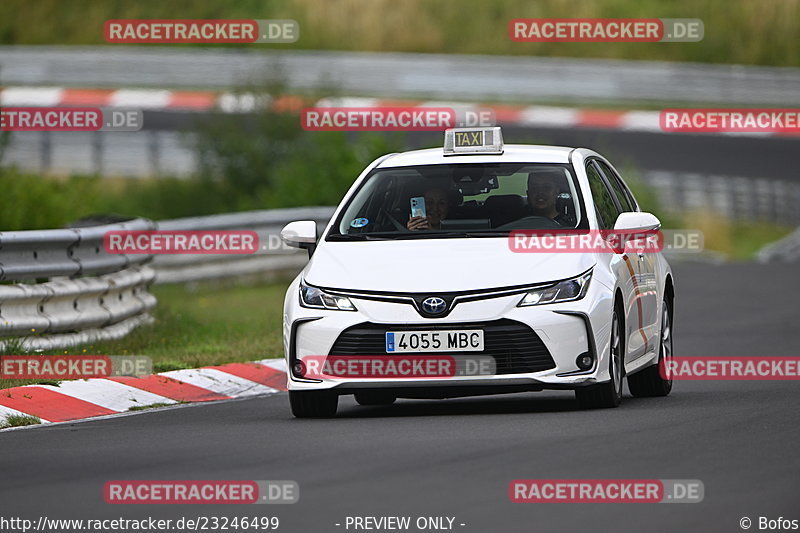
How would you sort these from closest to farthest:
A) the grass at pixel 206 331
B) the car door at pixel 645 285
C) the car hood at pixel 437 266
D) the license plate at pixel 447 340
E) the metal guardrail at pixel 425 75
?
1. the license plate at pixel 447 340
2. the car hood at pixel 437 266
3. the car door at pixel 645 285
4. the grass at pixel 206 331
5. the metal guardrail at pixel 425 75

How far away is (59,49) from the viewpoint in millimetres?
41531

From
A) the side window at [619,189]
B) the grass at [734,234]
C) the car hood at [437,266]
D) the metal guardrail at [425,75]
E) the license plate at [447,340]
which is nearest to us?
the license plate at [447,340]

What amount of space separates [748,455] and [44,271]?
6927 mm

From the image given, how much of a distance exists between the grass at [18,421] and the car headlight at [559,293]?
9.91 feet

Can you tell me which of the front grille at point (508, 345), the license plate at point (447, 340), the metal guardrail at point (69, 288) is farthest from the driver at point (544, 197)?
the metal guardrail at point (69, 288)

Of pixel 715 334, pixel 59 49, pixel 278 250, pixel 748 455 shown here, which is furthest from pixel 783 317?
pixel 59 49

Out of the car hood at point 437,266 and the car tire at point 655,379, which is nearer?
the car hood at point 437,266

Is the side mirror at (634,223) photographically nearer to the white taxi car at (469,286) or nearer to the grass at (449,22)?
the white taxi car at (469,286)

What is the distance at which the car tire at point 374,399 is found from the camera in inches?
462

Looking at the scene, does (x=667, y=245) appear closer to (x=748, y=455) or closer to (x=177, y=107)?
(x=177, y=107)

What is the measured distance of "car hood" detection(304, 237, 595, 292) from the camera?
1079 cm

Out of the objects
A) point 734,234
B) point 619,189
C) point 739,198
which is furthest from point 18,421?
point 739,198

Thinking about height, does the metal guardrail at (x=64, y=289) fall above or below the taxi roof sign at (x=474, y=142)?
below

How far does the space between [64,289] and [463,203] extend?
4005 millimetres
